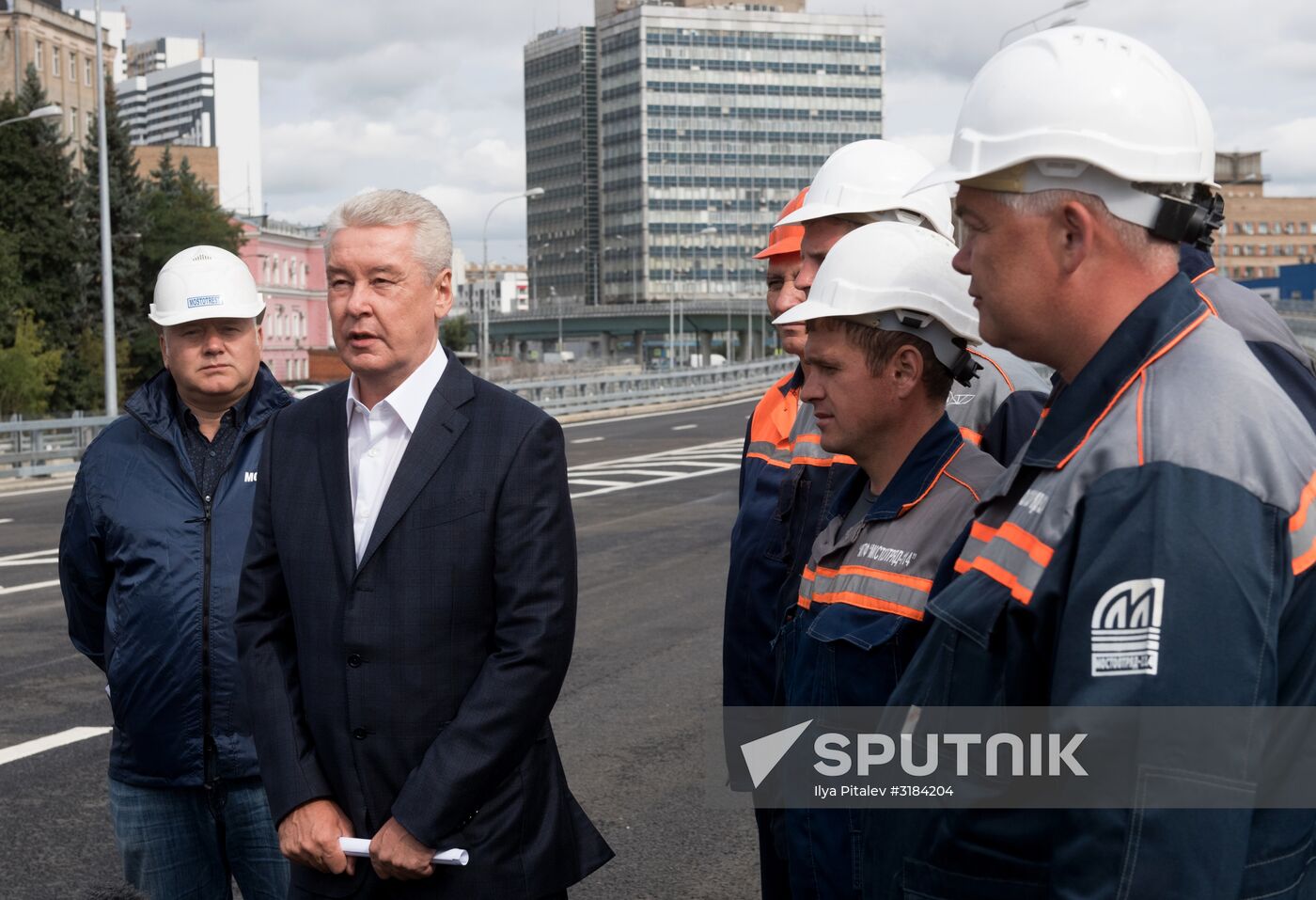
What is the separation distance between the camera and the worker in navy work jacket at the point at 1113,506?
68.1 inches

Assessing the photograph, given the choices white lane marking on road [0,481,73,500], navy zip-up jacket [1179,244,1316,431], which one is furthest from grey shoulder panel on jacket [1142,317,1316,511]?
white lane marking on road [0,481,73,500]

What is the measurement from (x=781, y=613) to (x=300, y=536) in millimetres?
1139

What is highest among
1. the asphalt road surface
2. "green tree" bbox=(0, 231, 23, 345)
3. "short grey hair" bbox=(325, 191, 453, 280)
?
"green tree" bbox=(0, 231, 23, 345)

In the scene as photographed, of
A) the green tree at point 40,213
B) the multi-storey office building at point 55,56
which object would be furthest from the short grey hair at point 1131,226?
the multi-storey office building at point 55,56

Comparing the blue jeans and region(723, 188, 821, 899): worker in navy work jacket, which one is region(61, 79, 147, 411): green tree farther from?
region(723, 188, 821, 899): worker in navy work jacket

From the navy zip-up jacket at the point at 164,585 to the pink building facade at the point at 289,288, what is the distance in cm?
9394

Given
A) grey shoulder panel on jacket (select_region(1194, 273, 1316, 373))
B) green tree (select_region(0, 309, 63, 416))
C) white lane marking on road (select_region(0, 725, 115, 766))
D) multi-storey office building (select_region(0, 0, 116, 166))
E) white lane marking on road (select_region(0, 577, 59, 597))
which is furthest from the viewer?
multi-storey office building (select_region(0, 0, 116, 166))

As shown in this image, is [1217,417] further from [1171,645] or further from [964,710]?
[964,710]

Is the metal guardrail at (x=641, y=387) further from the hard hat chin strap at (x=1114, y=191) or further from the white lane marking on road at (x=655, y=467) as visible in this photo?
the hard hat chin strap at (x=1114, y=191)

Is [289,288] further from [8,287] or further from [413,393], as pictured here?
[413,393]

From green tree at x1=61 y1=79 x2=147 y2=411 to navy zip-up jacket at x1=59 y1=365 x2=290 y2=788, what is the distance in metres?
57.0

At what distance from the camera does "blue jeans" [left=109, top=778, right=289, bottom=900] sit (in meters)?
3.70

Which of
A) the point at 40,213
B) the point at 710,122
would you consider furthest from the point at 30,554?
the point at 710,122

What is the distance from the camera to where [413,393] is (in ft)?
10.8
